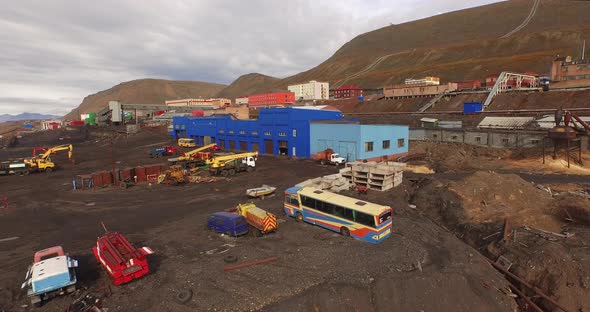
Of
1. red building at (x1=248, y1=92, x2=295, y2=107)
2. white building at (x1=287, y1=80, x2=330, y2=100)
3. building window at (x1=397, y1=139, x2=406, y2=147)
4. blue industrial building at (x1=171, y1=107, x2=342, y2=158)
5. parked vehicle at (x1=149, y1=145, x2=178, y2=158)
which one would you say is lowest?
parked vehicle at (x1=149, y1=145, x2=178, y2=158)

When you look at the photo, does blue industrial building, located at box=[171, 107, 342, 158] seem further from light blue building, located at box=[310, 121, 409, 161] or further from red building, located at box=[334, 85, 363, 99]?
red building, located at box=[334, 85, 363, 99]

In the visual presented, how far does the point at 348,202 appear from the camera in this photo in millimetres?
18219

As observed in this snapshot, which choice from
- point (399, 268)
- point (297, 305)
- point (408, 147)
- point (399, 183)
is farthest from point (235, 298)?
point (408, 147)

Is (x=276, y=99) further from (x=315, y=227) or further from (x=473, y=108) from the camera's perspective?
(x=315, y=227)

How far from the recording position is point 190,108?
4729 inches

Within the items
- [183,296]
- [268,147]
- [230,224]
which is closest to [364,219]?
[230,224]

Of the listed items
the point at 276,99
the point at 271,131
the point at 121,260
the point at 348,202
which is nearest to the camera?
the point at 121,260

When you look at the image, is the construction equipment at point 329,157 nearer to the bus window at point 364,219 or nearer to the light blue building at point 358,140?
the light blue building at point 358,140

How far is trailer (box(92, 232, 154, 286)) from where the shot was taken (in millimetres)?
13219

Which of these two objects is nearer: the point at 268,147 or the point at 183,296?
the point at 183,296

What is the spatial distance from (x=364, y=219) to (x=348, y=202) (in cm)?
160

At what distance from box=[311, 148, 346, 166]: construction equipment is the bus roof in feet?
67.6

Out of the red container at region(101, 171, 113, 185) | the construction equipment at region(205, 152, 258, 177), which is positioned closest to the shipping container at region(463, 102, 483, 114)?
the construction equipment at region(205, 152, 258, 177)

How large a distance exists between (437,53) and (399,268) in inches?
7779
